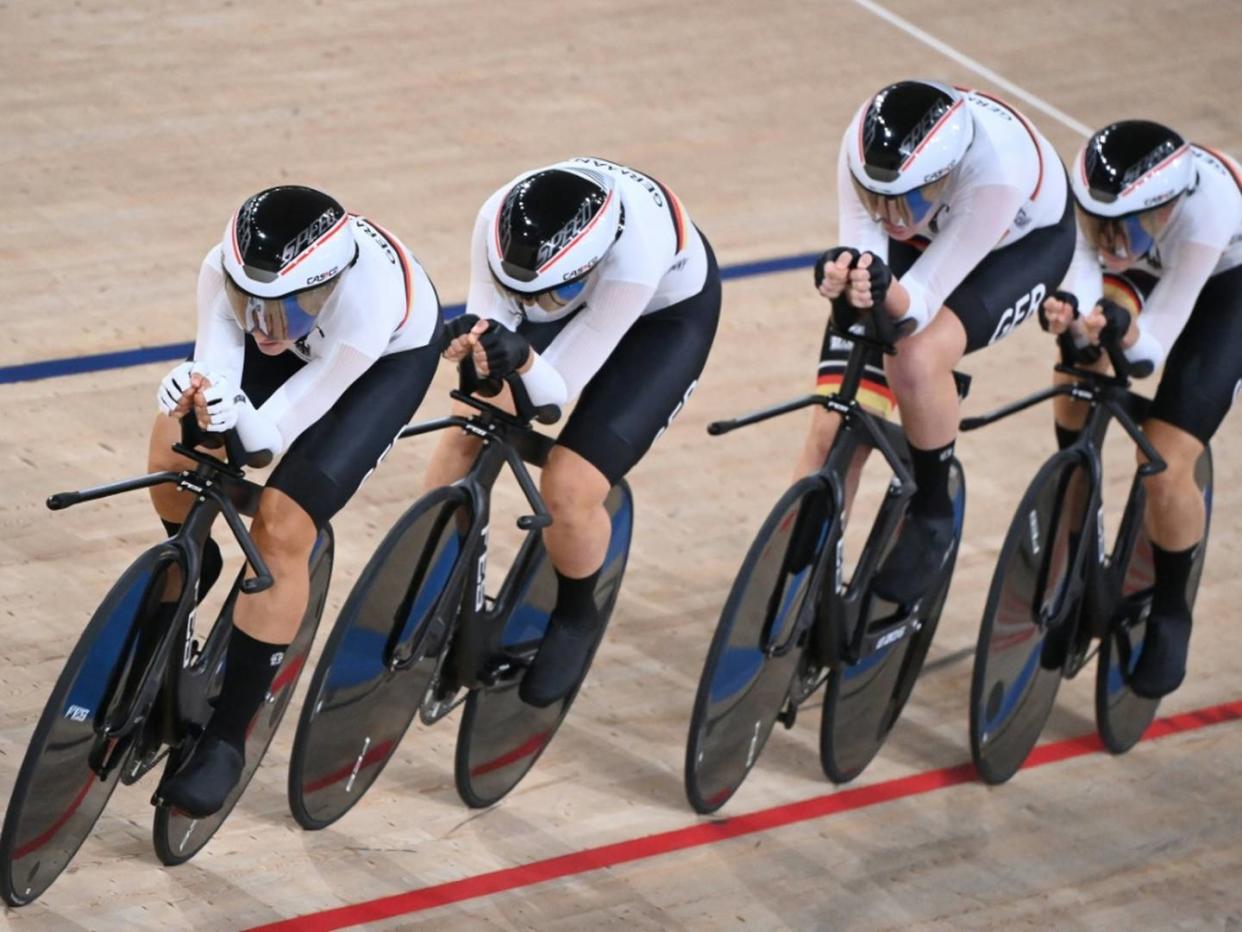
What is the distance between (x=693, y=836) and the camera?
4211 millimetres

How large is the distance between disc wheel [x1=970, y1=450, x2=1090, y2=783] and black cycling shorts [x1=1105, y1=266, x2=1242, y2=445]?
249 mm

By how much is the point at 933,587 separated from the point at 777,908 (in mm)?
774

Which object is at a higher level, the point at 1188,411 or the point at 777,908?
the point at 1188,411

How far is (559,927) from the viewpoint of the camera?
3.86m

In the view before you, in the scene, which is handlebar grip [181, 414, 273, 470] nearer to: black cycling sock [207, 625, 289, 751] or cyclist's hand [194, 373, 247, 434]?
cyclist's hand [194, 373, 247, 434]

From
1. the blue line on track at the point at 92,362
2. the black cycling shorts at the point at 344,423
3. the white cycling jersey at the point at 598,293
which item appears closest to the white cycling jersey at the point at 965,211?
the white cycling jersey at the point at 598,293

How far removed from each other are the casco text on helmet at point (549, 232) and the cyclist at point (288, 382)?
0.61ft

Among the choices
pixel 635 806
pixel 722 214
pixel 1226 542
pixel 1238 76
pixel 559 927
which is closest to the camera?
pixel 559 927

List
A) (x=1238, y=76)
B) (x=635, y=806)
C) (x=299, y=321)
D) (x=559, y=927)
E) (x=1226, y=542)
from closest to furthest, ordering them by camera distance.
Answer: (x=299, y=321) < (x=559, y=927) < (x=635, y=806) < (x=1226, y=542) < (x=1238, y=76)

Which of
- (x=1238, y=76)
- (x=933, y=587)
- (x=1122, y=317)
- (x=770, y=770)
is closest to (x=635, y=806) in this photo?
(x=770, y=770)

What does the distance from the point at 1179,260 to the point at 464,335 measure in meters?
1.57

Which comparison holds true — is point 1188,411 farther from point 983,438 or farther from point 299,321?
point 299,321

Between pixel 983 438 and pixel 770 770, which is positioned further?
pixel 983 438

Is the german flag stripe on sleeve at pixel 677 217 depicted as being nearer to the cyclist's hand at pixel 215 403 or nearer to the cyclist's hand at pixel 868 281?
the cyclist's hand at pixel 868 281
